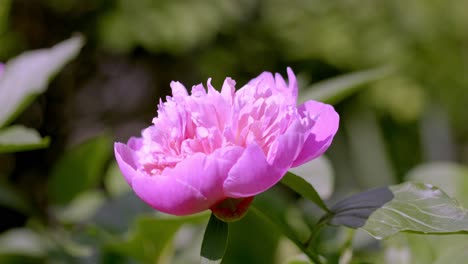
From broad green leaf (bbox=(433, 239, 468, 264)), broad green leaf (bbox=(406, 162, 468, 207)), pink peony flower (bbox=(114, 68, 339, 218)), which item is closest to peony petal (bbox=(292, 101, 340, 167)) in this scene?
pink peony flower (bbox=(114, 68, 339, 218))

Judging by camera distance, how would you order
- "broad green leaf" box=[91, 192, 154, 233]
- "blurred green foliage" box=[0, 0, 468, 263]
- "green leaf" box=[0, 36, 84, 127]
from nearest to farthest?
"green leaf" box=[0, 36, 84, 127] < "broad green leaf" box=[91, 192, 154, 233] < "blurred green foliage" box=[0, 0, 468, 263]

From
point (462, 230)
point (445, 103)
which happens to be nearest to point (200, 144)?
point (462, 230)

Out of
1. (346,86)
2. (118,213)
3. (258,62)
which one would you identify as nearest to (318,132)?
(346,86)

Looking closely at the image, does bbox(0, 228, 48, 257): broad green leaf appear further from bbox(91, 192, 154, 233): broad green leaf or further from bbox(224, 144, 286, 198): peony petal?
bbox(224, 144, 286, 198): peony petal

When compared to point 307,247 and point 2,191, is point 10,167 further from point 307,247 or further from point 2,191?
point 307,247

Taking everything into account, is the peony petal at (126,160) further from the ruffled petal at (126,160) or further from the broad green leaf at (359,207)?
the broad green leaf at (359,207)

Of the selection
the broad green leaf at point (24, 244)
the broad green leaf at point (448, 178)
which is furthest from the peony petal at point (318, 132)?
the broad green leaf at point (24, 244)

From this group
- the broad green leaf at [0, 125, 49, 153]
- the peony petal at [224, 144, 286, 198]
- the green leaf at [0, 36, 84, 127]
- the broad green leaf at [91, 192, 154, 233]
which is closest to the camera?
the peony petal at [224, 144, 286, 198]
